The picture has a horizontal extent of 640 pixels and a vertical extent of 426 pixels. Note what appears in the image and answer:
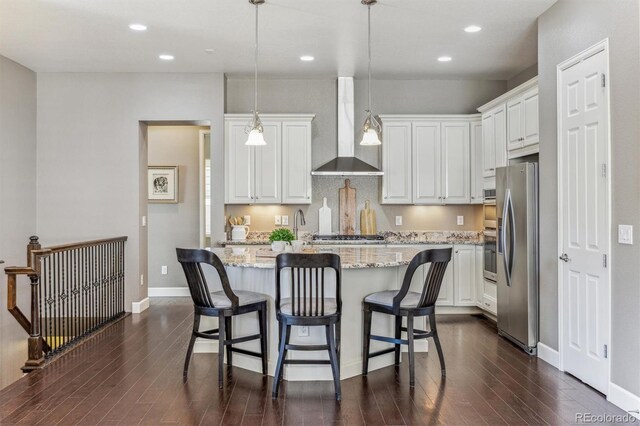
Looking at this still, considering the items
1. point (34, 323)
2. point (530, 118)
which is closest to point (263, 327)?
point (34, 323)

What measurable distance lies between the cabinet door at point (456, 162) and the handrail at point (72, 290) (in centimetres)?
421

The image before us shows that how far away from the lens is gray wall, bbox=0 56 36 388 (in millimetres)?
5684

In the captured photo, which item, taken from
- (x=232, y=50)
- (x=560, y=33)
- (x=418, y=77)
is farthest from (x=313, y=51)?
(x=560, y=33)

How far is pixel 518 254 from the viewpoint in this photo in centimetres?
468

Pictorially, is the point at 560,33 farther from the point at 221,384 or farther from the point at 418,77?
the point at 221,384

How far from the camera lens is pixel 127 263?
6398mm

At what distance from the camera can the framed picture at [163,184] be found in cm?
780

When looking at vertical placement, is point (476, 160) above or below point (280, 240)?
above

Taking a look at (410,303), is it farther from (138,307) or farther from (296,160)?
(138,307)

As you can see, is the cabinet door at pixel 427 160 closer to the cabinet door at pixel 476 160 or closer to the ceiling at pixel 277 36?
the cabinet door at pixel 476 160

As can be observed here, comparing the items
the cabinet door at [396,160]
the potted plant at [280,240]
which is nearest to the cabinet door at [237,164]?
the cabinet door at [396,160]

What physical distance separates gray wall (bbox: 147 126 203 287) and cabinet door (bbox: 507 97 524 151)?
15.0 feet

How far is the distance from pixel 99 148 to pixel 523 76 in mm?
5472

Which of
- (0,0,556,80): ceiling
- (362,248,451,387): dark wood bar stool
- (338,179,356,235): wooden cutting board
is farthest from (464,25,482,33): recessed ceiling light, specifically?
(338,179,356,235): wooden cutting board
